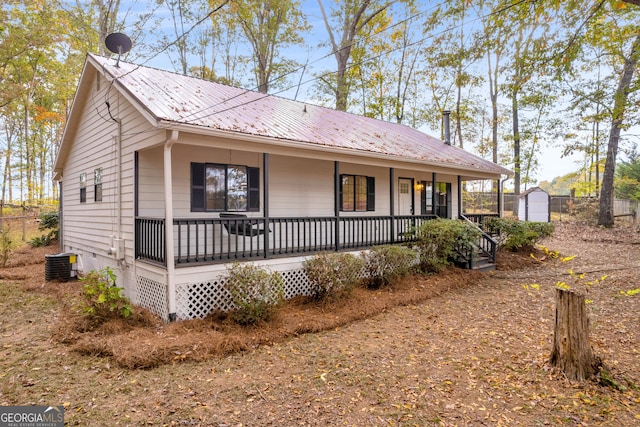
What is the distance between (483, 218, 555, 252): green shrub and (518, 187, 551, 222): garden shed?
31.1ft

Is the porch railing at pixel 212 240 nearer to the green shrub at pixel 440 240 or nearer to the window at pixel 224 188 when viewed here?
the window at pixel 224 188

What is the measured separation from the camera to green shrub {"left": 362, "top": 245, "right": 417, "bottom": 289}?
8.81m

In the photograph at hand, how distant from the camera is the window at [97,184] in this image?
9383 mm

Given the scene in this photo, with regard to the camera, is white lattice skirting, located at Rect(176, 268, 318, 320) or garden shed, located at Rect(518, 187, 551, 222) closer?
white lattice skirting, located at Rect(176, 268, 318, 320)

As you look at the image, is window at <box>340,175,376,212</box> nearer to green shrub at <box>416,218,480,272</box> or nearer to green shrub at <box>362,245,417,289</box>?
green shrub at <box>416,218,480,272</box>

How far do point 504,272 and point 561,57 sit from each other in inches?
260

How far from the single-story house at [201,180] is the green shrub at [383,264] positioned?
29.0 inches

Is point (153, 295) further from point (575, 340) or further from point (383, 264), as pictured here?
point (575, 340)

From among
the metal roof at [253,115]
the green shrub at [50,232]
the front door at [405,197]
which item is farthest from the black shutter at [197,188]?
the green shrub at [50,232]

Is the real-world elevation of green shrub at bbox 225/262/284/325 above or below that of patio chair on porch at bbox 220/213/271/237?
below

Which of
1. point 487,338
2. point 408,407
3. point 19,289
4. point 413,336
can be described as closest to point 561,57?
point 487,338

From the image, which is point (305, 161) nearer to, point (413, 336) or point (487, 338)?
point (413, 336)

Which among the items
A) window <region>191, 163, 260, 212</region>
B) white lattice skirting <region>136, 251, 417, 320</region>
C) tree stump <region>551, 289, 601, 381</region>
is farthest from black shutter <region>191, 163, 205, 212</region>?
tree stump <region>551, 289, 601, 381</region>

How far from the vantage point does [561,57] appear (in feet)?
22.9
